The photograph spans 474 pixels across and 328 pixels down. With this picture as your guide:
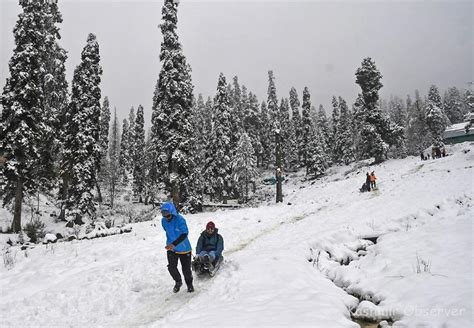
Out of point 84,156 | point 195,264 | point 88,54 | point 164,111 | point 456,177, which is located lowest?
point 195,264

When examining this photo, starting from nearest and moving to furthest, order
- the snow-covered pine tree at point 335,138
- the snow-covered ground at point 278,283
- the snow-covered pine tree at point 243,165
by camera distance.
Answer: the snow-covered ground at point 278,283 < the snow-covered pine tree at point 243,165 < the snow-covered pine tree at point 335,138

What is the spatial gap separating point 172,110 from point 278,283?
62.2ft

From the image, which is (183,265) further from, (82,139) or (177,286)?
(82,139)

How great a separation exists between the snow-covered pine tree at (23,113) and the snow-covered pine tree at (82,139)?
3.10m

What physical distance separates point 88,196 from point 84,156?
3237 mm

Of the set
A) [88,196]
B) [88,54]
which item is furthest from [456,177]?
[88,54]

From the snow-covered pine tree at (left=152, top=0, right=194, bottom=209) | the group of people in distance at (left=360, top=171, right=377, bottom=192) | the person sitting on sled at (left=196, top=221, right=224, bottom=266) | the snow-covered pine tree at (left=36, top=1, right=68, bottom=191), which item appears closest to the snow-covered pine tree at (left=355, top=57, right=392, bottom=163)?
the group of people in distance at (left=360, top=171, right=377, bottom=192)

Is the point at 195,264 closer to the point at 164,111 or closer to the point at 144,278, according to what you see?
the point at 144,278

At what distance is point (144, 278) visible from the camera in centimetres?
814

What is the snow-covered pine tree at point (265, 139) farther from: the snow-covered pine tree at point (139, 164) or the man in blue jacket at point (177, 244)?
the man in blue jacket at point (177, 244)

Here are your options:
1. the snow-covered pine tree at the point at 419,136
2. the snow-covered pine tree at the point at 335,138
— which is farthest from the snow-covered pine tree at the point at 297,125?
the snow-covered pine tree at the point at 419,136

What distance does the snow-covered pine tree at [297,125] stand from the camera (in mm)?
69438

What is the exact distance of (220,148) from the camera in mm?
39906

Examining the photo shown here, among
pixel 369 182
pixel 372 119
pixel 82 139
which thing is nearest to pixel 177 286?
pixel 82 139
